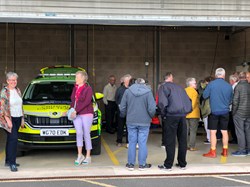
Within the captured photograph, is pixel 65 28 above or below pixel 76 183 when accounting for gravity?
above

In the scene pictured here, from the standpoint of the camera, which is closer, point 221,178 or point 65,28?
point 221,178

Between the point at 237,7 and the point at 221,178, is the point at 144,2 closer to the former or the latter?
the point at 237,7

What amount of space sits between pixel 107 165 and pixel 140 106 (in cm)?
141

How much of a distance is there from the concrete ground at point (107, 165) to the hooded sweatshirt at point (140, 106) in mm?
950

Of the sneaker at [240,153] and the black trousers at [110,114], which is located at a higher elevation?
the black trousers at [110,114]

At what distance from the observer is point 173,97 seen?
21.5 ft

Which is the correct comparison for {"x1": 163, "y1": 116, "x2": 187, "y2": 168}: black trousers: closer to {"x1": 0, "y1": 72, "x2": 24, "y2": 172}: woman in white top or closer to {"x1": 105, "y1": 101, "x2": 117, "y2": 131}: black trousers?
{"x1": 0, "y1": 72, "x2": 24, "y2": 172}: woman in white top

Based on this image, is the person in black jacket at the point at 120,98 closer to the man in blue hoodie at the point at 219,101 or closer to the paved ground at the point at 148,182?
the man in blue hoodie at the point at 219,101

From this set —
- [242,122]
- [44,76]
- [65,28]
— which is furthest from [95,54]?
[242,122]

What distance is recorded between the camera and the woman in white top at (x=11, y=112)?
6.46m

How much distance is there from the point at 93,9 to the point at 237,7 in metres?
3.20

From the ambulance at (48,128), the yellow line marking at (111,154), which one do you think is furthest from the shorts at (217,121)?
the ambulance at (48,128)

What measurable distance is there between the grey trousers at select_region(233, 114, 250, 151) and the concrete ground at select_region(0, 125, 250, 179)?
0.33m

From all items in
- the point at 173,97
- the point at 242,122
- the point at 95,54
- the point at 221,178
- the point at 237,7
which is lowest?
the point at 221,178
